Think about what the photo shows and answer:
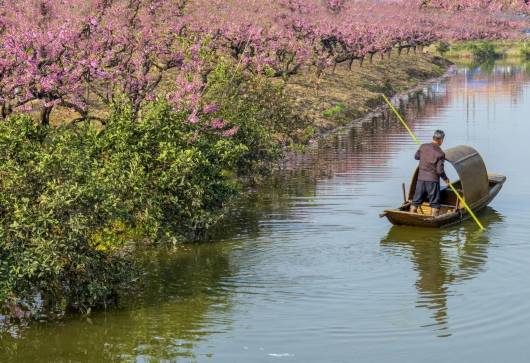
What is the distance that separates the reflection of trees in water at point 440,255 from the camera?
17227 mm

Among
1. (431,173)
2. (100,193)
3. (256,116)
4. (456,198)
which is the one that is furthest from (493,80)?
(100,193)

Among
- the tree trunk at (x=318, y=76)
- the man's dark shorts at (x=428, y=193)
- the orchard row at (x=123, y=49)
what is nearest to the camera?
the man's dark shorts at (x=428, y=193)

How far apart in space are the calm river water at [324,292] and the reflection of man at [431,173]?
0.95 m

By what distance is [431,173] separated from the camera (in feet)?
76.7

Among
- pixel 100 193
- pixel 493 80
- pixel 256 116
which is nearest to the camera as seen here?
pixel 100 193

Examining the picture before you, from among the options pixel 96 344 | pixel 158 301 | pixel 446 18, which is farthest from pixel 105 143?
pixel 446 18

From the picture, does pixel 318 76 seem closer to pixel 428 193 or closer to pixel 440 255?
pixel 428 193

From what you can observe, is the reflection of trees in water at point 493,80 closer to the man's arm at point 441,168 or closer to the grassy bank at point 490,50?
the grassy bank at point 490,50

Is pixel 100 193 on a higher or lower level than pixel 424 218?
higher

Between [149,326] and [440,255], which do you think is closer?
[149,326]

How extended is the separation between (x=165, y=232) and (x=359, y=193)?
905cm

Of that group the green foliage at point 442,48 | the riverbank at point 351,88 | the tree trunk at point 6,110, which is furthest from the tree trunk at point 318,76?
the green foliage at point 442,48

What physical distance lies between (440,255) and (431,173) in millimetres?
3328

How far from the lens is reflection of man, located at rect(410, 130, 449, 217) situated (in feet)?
76.0
